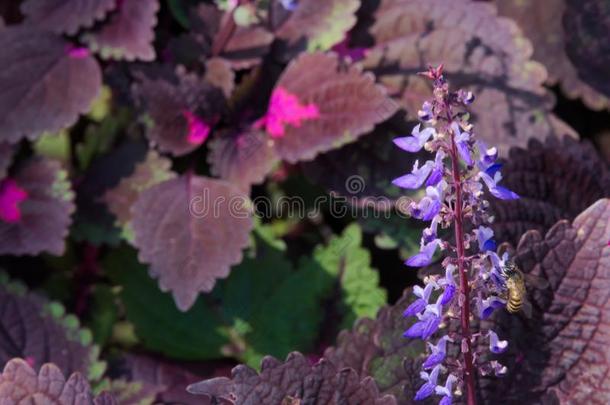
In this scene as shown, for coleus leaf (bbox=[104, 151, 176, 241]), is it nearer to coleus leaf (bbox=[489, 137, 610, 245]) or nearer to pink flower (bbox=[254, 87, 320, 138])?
pink flower (bbox=[254, 87, 320, 138])

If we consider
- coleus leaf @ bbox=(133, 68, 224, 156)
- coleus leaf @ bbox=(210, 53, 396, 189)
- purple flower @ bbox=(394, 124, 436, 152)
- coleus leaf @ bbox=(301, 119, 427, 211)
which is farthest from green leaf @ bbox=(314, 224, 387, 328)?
purple flower @ bbox=(394, 124, 436, 152)

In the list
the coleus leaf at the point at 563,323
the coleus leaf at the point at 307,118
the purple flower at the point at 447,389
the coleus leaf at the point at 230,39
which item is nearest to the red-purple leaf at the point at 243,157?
the coleus leaf at the point at 307,118

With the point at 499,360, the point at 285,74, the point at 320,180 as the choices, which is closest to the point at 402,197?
the point at 320,180

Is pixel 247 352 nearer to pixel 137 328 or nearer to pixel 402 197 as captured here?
pixel 137 328

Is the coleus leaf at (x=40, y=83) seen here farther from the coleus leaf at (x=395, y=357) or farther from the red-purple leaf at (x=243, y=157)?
the coleus leaf at (x=395, y=357)

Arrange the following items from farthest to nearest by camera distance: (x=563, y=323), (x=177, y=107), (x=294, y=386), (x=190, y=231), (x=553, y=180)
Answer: (x=177, y=107), (x=190, y=231), (x=553, y=180), (x=563, y=323), (x=294, y=386)

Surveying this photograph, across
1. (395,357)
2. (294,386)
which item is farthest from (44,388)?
(395,357)

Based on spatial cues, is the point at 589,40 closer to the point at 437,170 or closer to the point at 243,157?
the point at 243,157
